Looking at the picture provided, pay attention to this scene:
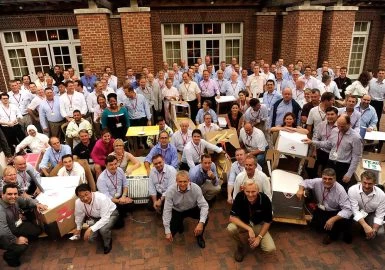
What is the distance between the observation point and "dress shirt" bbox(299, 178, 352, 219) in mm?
4156

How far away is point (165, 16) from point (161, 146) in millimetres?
7778

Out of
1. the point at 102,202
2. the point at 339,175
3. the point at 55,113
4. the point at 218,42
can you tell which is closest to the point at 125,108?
the point at 55,113

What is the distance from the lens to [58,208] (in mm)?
4328

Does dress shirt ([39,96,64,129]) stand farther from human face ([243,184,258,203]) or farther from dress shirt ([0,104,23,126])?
human face ([243,184,258,203])

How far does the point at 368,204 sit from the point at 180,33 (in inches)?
386

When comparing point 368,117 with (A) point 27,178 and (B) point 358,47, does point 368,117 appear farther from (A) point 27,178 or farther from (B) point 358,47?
(B) point 358,47

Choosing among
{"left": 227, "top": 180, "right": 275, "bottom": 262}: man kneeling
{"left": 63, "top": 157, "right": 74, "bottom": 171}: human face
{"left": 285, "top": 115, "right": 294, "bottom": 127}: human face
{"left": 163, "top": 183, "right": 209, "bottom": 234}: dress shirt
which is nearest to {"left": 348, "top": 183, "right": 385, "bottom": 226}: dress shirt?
{"left": 227, "top": 180, "right": 275, "bottom": 262}: man kneeling

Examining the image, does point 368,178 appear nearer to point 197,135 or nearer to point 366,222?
point 366,222

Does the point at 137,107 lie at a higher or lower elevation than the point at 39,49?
lower

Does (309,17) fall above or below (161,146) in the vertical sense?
above

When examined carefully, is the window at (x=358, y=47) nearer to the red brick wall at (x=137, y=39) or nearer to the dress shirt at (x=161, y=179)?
the red brick wall at (x=137, y=39)

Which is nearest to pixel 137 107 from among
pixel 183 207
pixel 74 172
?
pixel 74 172

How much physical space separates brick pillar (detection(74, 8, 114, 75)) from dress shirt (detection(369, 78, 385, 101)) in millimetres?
7721

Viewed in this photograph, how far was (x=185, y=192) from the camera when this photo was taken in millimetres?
4328
